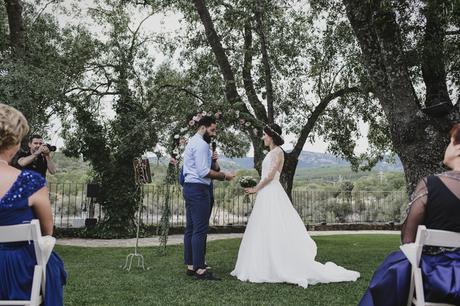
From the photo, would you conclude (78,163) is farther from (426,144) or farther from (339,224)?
(426,144)

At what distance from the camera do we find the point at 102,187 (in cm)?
1488

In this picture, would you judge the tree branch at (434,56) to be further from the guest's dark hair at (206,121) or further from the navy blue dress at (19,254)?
the navy blue dress at (19,254)

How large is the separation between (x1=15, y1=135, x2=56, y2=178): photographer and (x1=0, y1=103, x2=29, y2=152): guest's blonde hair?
446 cm

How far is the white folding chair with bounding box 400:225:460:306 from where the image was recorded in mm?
2660

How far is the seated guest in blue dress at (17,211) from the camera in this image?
2.77 m

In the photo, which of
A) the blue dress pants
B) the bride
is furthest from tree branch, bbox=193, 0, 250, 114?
the blue dress pants

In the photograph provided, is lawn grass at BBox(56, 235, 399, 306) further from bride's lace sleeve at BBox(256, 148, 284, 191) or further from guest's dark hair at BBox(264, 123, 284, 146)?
guest's dark hair at BBox(264, 123, 284, 146)

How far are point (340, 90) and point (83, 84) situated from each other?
7.42 m

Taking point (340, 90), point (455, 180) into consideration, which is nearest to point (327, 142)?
point (340, 90)

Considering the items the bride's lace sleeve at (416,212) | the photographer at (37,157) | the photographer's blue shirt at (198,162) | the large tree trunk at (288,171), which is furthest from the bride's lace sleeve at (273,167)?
the large tree trunk at (288,171)

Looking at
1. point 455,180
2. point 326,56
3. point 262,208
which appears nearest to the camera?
point 455,180

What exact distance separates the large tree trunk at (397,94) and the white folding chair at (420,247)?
12.9ft

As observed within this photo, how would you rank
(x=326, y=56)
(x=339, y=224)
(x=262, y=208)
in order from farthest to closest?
(x=339, y=224) → (x=326, y=56) → (x=262, y=208)

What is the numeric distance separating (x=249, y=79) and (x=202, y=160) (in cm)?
629
